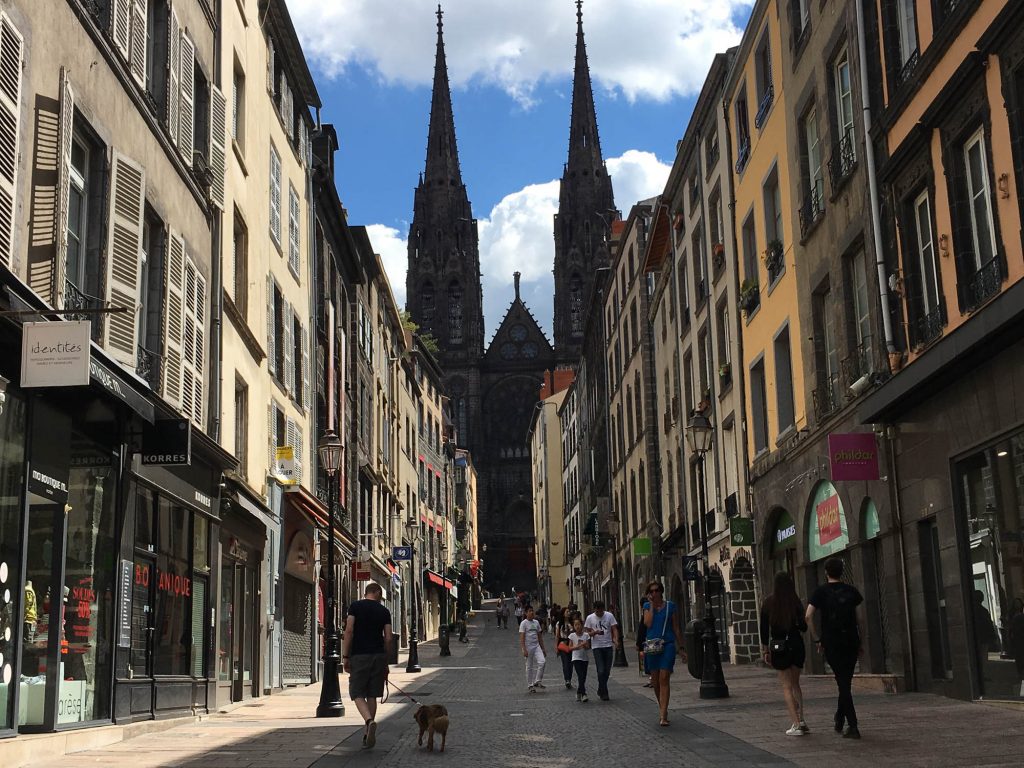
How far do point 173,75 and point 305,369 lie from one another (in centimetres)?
1201

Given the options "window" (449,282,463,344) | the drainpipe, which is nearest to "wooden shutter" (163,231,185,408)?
the drainpipe

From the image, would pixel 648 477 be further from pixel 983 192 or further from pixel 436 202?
pixel 436 202

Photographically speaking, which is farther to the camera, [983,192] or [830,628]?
[983,192]

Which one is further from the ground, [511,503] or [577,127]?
[577,127]

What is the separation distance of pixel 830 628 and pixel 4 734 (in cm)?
698

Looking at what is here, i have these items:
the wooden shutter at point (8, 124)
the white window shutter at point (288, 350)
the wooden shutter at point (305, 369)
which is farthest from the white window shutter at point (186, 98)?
the wooden shutter at point (305, 369)

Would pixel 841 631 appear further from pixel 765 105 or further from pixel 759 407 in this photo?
pixel 765 105

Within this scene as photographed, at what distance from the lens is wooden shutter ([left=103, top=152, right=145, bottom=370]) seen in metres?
13.4

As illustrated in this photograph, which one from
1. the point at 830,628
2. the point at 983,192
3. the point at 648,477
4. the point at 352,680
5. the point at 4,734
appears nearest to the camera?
the point at 4,734

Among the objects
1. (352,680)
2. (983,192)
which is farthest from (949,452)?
(352,680)

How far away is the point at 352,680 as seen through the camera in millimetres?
12602

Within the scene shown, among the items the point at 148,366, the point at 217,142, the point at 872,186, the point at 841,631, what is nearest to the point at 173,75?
the point at 217,142

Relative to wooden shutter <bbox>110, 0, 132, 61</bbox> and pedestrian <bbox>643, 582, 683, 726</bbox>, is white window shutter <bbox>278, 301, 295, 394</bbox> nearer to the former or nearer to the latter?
wooden shutter <bbox>110, 0, 132, 61</bbox>

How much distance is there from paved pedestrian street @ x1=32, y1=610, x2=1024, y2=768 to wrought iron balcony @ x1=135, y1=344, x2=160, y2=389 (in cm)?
407
